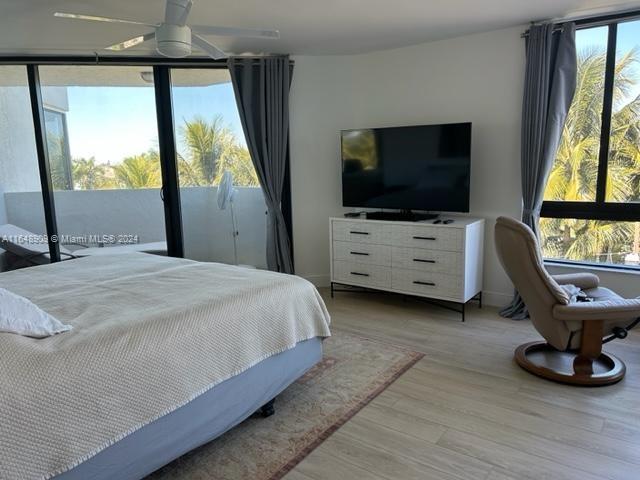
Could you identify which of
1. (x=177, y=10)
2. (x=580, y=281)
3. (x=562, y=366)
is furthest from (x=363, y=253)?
(x=177, y=10)

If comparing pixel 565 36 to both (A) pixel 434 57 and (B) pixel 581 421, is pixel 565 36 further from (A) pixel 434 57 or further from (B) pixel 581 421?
(B) pixel 581 421

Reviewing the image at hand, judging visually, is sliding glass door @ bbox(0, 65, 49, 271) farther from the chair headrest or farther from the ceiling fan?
the chair headrest

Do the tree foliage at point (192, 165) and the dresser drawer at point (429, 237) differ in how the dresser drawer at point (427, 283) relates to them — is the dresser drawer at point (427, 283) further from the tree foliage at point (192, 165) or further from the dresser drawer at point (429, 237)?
the tree foliage at point (192, 165)

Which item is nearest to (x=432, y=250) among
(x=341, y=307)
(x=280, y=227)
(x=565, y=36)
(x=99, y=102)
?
(x=341, y=307)

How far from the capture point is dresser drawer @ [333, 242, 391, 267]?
3994 mm

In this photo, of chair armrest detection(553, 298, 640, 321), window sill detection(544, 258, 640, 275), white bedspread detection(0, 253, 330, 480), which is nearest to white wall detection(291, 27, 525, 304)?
window sill detection(544, 258, 640, 275)

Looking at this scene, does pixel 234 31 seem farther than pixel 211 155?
No

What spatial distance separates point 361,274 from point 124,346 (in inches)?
109

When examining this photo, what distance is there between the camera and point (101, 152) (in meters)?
4.44

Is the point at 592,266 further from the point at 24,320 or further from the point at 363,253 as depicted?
the point at 24,320

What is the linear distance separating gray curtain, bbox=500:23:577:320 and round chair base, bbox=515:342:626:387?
2.28 ft

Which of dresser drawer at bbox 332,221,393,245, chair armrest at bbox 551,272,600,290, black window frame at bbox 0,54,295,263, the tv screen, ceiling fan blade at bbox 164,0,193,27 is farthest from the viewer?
→ black window frame at bbox 0,54,295,263

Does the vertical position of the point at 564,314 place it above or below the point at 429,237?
below

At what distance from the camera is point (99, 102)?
438 cm
